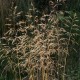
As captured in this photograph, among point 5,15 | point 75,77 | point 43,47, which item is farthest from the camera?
point 5,15

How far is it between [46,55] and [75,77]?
1.04 meters

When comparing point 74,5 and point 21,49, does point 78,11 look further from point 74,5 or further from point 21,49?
point 21,49

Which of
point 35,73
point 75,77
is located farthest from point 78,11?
point 35,73

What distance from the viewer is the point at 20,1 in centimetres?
559

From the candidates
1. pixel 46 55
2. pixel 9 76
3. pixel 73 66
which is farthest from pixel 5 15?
pixel 46 55

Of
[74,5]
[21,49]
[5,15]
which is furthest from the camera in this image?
[74,5]

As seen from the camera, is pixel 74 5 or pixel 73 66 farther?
pixel 74 5

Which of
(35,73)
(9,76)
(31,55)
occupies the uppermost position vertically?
(31,55)

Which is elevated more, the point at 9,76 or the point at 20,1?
the point at 20,1

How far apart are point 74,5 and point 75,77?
1807mm

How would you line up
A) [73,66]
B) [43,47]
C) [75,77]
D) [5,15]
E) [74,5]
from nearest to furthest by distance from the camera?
[43,47] → [75,77] → [73,66] → [5,15] → [74,5]

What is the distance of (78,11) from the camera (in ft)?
19.9

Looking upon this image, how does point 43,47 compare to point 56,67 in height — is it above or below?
above

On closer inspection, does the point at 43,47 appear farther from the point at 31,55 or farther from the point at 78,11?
the point at 78,11
